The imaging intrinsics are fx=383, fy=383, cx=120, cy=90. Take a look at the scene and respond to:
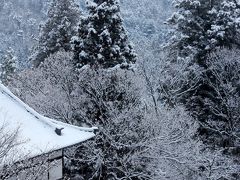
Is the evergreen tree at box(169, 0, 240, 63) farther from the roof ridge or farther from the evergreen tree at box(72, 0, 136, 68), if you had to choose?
the roof ridge

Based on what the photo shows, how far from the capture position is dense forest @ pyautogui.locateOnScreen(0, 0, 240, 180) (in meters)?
17.8

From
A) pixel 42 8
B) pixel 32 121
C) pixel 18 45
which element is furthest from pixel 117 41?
pixel 42 8

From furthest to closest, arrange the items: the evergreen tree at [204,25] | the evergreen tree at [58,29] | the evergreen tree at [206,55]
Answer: the evergreen tree at [58,29], the evergreen tree at [204,25], the evergreen tree at [206,55]

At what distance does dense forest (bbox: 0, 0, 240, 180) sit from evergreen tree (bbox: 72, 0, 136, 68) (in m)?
0.05

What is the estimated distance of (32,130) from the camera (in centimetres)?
1230

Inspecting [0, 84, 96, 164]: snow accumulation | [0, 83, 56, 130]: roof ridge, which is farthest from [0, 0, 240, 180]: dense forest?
[0, 83, 56, 130]: roof ridge

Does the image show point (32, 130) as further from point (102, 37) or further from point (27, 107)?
point (102, 37)

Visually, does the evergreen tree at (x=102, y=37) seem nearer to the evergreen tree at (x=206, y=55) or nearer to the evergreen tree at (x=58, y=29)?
the evergreen tree at (x=206, y=55)

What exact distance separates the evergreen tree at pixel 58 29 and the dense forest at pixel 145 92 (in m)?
0.08

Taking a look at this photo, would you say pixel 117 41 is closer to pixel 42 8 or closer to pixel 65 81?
pixel 65 81

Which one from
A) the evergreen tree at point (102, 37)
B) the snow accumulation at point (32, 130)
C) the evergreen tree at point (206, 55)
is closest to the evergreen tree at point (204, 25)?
the evergreen tree at point (206, 55)

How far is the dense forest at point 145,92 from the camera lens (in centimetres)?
1778

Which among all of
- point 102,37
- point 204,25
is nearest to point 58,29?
point 102,37

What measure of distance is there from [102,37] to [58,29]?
7099mm
